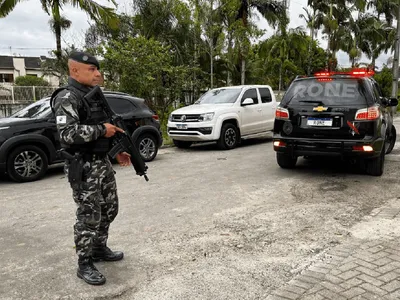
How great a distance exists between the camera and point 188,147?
1096 cm

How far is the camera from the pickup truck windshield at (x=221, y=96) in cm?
1079

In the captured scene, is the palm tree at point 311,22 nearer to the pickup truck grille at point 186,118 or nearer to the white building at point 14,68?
the pickup truck grille at point 186,118

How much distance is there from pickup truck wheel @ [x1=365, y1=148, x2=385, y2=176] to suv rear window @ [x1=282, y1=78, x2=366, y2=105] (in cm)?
106

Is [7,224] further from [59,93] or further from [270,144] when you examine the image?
[270,144]

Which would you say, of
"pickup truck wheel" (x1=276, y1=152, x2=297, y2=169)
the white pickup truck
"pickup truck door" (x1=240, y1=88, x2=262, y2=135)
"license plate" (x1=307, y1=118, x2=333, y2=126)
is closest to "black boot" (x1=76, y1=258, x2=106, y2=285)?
"license plate" (x1=307, y1=118, x2=333, y2=126)

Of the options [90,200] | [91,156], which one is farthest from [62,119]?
[90,200]

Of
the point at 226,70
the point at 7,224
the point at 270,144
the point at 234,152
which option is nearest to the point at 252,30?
the point at 226,70

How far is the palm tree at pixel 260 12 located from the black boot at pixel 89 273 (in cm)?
1616

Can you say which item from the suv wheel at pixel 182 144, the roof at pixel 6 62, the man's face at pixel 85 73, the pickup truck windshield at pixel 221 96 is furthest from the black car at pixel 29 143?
the roof at pixel 6 62

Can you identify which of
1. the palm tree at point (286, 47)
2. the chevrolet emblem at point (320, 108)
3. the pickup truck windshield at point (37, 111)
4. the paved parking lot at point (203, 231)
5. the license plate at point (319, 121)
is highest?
the palm tree at point (286, 47)

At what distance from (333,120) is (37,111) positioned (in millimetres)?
5410

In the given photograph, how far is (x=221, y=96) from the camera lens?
11.0m

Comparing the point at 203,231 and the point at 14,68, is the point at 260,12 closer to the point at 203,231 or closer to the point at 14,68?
the point at 203,231

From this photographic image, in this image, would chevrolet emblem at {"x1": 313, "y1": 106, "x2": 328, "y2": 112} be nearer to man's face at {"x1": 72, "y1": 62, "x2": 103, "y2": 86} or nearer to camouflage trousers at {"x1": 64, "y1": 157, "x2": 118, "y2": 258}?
camouflage trousers at {"x1": 64, "y1": 157, "x2": 118, "y2": 258}
